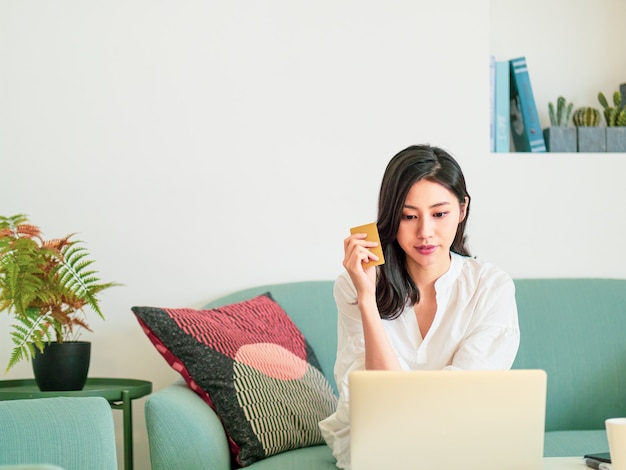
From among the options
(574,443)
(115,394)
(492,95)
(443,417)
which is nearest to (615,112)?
(492,95)

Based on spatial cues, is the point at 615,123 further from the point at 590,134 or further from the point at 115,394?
the point at 115,394

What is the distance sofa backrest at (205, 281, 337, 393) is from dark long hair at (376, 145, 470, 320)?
1.95ft

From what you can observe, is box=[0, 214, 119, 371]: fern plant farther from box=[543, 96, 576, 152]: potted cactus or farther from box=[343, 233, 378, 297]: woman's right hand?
box=[543, 96, 576, 152]: potted cactus

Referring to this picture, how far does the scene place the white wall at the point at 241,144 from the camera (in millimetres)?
2742

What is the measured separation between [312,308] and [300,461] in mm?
679

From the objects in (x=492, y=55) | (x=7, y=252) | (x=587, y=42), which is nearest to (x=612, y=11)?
(x=587, y=42)

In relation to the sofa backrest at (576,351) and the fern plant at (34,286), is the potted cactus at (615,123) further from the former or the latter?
the fern plant at (34,286)

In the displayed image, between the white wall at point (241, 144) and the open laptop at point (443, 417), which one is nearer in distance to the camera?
the open laptop at point (443, 417)

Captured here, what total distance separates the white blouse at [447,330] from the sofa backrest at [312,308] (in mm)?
523

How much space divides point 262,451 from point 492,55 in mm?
1707

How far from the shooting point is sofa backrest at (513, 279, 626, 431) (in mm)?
2543

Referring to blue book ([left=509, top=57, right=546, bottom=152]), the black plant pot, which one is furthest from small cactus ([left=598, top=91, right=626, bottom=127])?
the black plant pot

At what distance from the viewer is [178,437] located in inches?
73.5

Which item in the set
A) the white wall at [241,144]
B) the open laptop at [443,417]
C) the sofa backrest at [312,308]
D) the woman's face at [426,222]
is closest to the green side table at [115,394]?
the white wall at [241,144]
